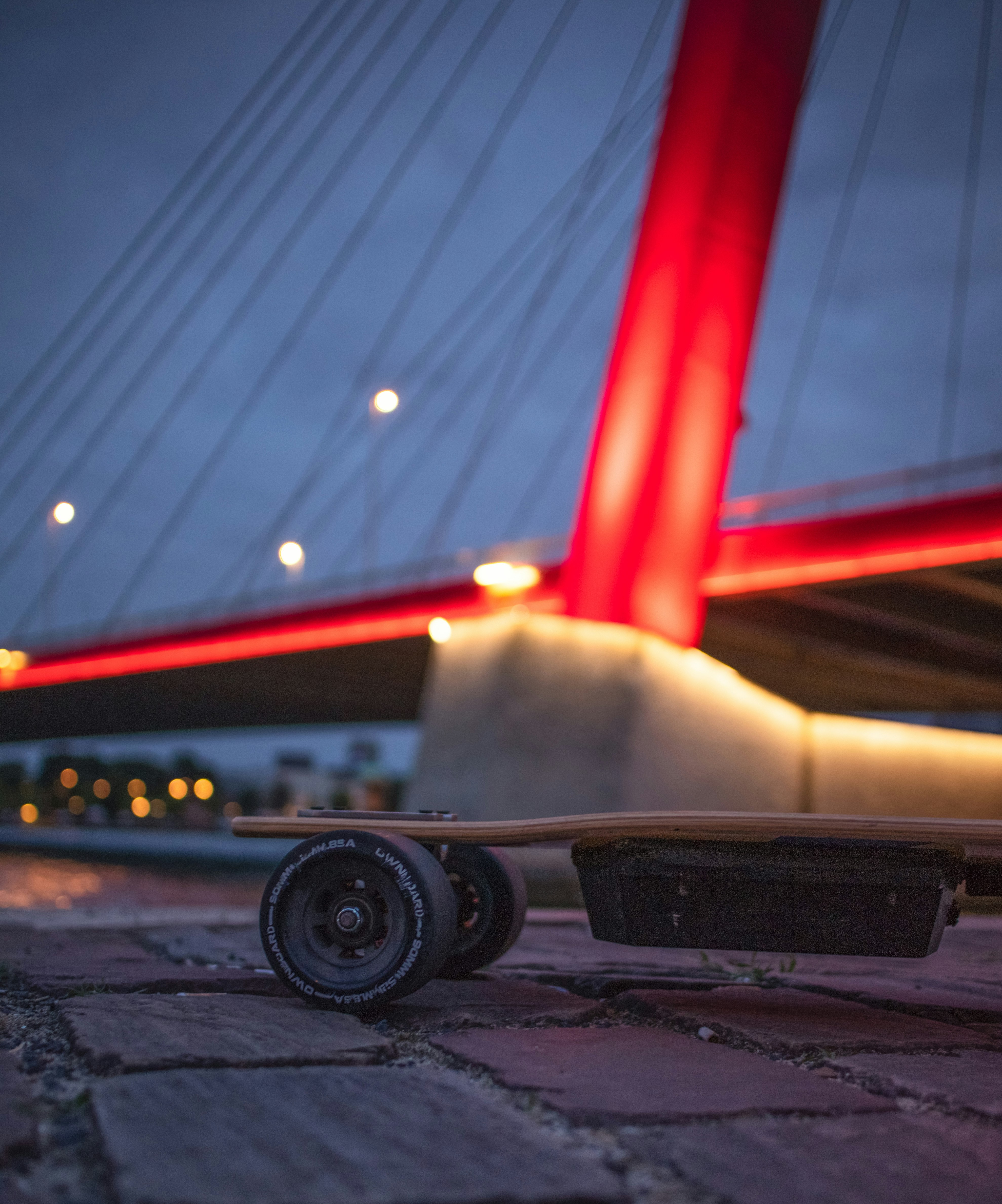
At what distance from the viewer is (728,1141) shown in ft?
6.36

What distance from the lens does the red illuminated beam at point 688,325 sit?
12023 mm

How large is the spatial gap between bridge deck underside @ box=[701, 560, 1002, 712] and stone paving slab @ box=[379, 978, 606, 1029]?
28.0 ft

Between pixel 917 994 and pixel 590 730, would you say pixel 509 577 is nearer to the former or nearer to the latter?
pixel 590 730

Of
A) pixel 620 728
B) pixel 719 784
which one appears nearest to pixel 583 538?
pixel 620 728

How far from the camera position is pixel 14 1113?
1.93 meters

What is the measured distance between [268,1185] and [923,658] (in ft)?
64.5

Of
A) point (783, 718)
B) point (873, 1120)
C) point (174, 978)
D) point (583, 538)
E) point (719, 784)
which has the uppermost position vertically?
point (583, 538)

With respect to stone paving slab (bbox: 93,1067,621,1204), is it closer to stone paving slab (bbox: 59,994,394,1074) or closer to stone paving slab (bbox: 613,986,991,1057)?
stone paving slab (bbox: 59,994,394,1074)

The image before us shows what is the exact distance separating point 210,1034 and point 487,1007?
929 millimetres

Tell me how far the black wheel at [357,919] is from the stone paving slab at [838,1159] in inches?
46.3

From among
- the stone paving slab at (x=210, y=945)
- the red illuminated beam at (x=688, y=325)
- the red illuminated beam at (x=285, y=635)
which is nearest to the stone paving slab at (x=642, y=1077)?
the stone paving slab at (x=210, y=945)

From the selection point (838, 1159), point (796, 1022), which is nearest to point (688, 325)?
point (796, 1022)

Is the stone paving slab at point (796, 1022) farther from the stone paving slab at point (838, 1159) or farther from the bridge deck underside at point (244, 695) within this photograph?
the bridge deck underside at point (244, 695)

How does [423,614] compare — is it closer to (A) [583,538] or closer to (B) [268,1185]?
(A) [583,538]
